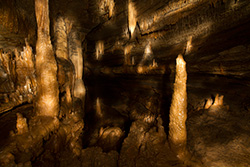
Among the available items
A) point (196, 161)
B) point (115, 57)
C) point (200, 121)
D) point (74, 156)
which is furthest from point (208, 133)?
point (115, 57)

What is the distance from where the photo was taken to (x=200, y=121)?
15.1ft

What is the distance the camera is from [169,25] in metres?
8.73

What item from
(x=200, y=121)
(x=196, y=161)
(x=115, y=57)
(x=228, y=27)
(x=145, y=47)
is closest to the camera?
(x=196, y=161)

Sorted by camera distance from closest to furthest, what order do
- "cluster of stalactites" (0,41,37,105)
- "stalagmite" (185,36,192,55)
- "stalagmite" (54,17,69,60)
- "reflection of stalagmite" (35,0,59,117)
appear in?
"reflection of stalagmite" (35,0,59,117), "cluster of stalactites" (0,41,37,105), "stalagmite" (54,17,69,60), "stalagmite" (185,36,192,55)

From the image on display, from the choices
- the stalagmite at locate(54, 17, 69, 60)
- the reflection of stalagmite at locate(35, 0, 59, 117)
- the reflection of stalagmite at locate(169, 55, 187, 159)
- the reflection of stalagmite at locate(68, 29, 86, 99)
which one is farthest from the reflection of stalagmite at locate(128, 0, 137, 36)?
the reflection of stalagmite at locate(169, 55, 187, 159)

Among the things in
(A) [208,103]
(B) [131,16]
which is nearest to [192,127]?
(A) [208,103]

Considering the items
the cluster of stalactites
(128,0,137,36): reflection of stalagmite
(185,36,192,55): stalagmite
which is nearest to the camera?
the cluster of stalactites

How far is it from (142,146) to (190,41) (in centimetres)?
675

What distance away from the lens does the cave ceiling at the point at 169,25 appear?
543 cm

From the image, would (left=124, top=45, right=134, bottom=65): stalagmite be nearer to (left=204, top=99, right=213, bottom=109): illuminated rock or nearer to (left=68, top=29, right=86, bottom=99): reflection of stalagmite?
(left=68, top=29, right=86, bottom=99): reflection of stalagmite

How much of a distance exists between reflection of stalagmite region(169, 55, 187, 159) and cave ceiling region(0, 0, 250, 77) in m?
4.57

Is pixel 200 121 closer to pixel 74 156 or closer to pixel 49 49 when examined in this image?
pixel 74 156

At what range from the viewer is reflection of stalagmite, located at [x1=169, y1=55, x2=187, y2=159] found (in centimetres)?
268

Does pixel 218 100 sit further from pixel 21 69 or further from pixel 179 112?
pixel 21 69
